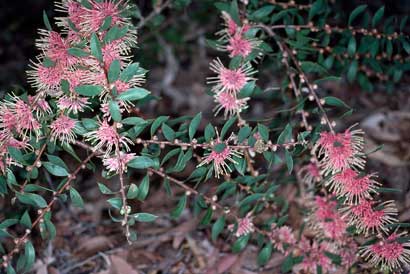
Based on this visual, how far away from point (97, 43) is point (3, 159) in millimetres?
419

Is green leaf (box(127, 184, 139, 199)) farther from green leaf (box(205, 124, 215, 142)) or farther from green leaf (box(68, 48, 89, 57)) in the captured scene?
green leaf (box(68, 48, 89, 57))

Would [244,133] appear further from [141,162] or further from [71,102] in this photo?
[71,102]

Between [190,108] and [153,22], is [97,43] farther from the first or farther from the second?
[190,108]

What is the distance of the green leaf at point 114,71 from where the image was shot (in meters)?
1.19

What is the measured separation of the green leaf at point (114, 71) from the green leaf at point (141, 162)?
22cm

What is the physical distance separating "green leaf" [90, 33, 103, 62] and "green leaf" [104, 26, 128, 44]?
4 centimetres

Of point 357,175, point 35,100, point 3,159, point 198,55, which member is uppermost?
point 35,100

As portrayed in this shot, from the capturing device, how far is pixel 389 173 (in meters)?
2.02

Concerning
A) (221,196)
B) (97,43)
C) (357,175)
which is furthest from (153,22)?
(357,175)

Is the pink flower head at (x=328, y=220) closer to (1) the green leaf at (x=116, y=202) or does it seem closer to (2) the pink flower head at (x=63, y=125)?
(1) the green leaf at (x=116, y=202)

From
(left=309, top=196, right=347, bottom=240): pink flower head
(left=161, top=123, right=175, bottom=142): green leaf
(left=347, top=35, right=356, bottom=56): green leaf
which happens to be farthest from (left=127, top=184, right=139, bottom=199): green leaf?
(left=347, top=35, right=356, bottom=56): green leaf

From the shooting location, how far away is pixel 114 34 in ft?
4.07

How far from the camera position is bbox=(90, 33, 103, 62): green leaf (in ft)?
3.91

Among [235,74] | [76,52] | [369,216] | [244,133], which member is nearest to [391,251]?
[369,216]
